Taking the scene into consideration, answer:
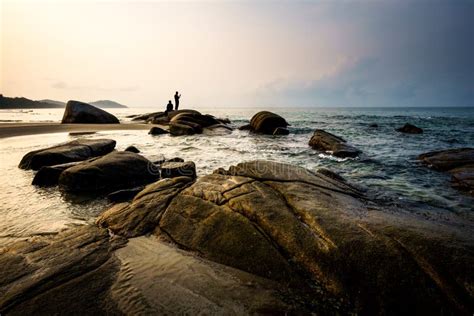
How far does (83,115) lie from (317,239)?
2875cm

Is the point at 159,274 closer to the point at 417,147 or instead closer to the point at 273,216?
the point at 273,216

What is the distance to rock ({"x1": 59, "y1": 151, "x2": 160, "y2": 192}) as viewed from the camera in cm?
664

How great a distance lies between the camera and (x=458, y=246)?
3.05 meters

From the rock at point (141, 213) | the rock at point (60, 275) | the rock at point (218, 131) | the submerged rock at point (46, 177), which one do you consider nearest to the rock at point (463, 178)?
the rock at point (141, 213)

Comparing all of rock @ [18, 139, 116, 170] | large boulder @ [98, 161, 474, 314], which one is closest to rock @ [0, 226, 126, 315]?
large boulder @ [98, 161, 474, 314]

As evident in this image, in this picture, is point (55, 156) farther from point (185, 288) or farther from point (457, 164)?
point (457, 164)

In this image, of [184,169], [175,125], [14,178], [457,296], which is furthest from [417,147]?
[14,178]

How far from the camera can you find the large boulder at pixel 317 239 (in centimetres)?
273

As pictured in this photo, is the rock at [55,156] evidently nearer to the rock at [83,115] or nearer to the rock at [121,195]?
the rock at [121,195]

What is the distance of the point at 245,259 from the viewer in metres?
3.37

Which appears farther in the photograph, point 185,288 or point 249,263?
point 249,263

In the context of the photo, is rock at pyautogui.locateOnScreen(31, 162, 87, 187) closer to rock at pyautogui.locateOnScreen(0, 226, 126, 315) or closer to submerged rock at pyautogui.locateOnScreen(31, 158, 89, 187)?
submerged rock at pyautogui.locateOnScreen(31, 158, 89, 187)

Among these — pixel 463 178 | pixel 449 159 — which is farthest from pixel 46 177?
pixel 449 159

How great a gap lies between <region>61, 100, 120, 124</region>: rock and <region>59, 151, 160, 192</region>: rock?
72.4ft
